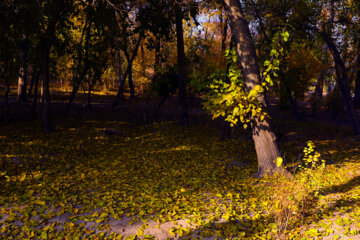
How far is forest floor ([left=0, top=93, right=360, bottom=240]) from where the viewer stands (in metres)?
4.01

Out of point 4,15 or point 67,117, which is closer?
point 4,15

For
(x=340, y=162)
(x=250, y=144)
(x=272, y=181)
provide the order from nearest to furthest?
(x=272, y=181)
(x=340, y=162)
(x=250, y=144)

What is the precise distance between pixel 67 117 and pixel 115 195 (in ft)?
31.6

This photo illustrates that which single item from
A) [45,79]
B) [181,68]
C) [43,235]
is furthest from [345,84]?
[43,235]

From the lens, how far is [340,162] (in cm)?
789

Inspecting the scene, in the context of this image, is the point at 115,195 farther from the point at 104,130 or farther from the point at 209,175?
the point at 104,130

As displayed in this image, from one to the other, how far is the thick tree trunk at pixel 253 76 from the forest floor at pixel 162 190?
494 mm

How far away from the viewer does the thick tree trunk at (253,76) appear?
629cm

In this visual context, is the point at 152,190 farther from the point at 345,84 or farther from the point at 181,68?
the point at 345,84

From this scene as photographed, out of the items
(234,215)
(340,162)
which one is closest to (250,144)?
(340,162)

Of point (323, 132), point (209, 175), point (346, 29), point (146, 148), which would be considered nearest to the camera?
point (209, 175)

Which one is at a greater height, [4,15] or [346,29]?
[346,29]

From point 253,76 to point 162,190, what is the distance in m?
3.52

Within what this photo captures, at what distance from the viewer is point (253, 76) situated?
6.26 meters
